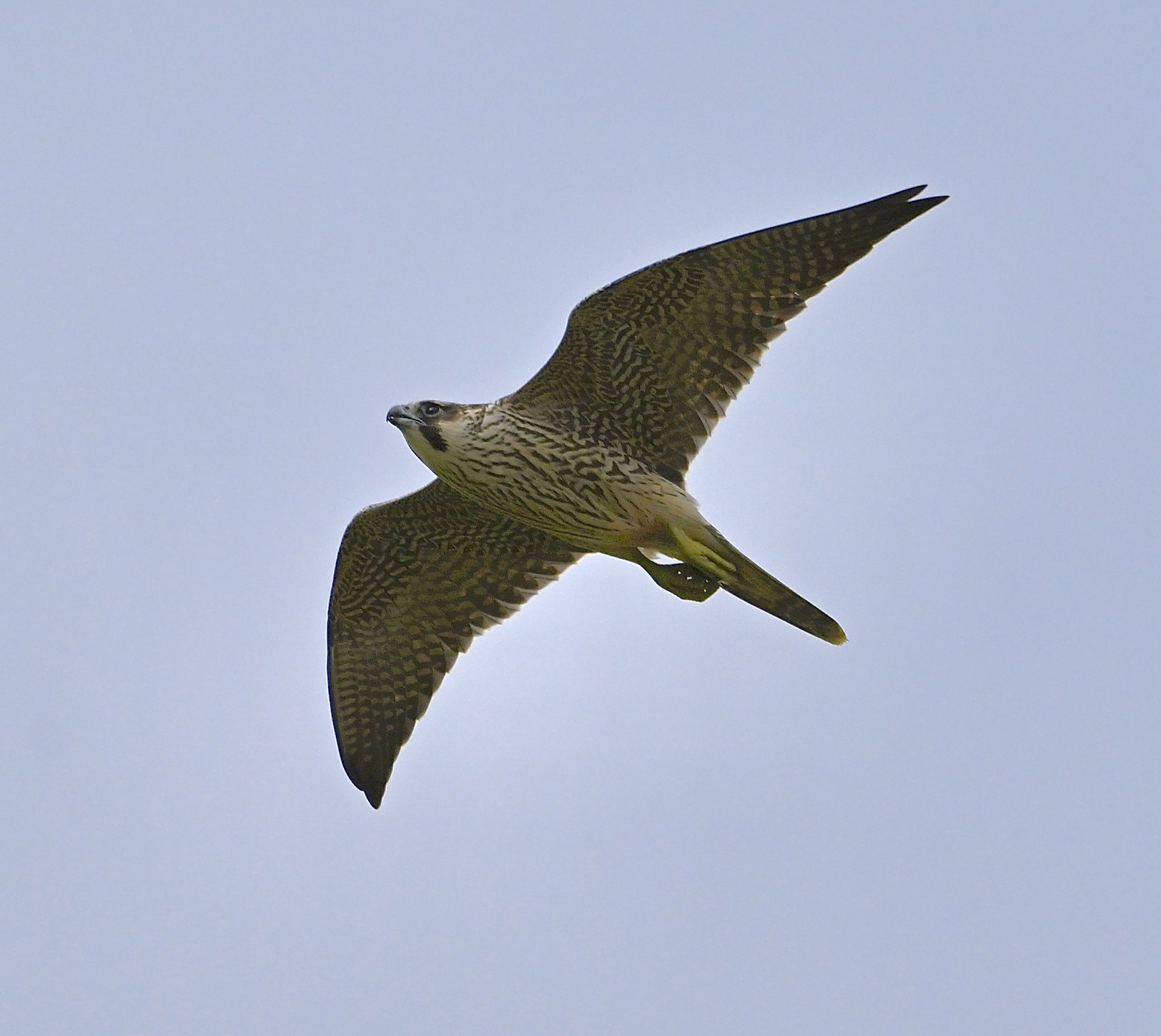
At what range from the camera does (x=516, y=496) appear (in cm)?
1036

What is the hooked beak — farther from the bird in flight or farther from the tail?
the tail

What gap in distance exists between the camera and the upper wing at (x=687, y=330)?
9859 mm

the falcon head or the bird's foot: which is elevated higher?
the falcon head

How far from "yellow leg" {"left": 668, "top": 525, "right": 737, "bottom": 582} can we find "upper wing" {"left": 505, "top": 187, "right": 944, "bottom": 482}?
45cm

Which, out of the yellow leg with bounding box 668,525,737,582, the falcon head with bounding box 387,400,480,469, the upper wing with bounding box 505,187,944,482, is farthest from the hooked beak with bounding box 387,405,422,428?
the yellow leg with bounding box 668,525,737,582

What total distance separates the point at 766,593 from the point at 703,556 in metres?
0.46

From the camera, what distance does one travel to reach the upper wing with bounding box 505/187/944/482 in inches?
388

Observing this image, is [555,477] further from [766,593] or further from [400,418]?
[766,593]

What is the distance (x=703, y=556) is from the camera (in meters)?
10.2

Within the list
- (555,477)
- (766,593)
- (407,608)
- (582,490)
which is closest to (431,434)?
(555,477)

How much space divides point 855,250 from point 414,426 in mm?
2877

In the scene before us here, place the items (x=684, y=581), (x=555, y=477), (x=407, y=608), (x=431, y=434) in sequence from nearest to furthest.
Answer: (x=431, y=434) < (x=555, y=477) < (x=684, y=581) < (x=407, y=608)

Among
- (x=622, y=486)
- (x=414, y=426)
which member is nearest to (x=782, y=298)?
(x=622, y=486)

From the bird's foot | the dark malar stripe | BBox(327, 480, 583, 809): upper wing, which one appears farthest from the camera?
BBox(327, 480, 583, 809): upper wing
